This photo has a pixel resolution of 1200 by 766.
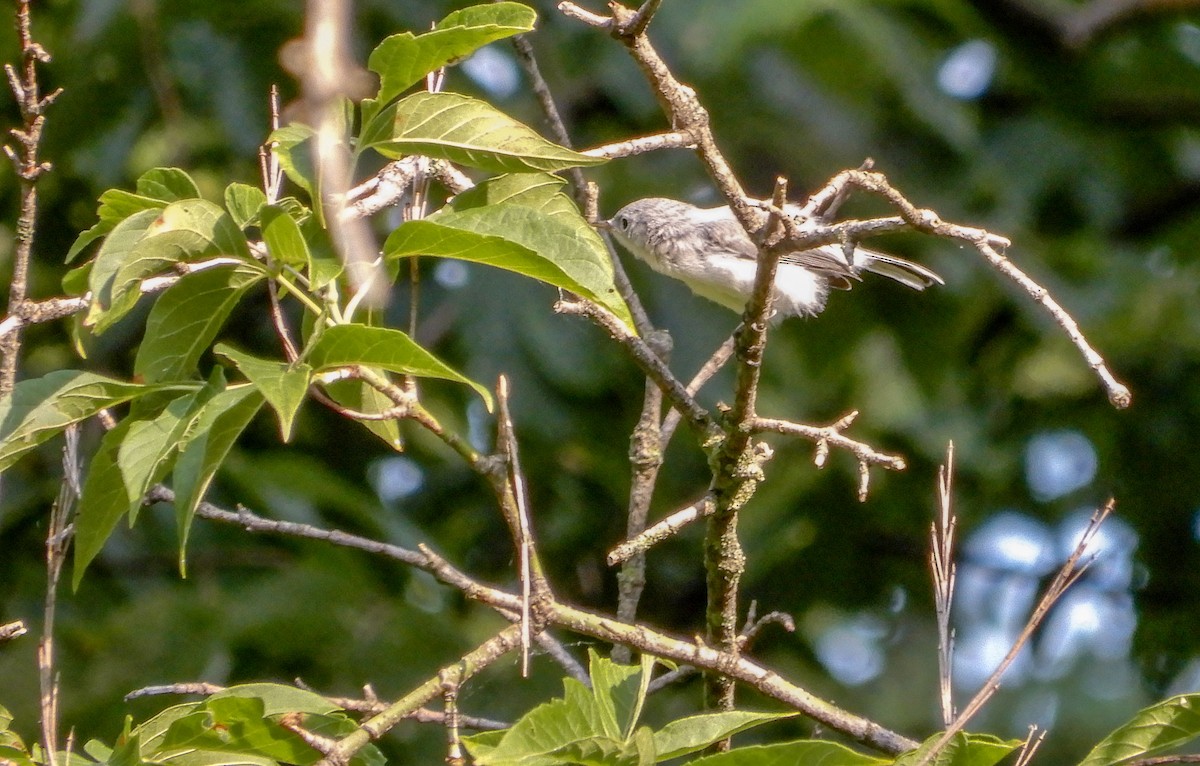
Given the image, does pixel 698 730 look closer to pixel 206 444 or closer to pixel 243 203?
pixel 206 444

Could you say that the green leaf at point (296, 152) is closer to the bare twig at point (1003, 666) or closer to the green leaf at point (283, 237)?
the green leaf at point (283, 237)

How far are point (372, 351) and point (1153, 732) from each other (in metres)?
1.05

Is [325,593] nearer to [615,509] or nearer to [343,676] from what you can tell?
[343,676]

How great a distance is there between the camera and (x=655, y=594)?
6.03 meters

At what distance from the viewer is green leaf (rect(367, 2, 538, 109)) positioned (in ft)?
5.27

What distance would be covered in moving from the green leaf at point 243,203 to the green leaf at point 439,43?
0.65ft

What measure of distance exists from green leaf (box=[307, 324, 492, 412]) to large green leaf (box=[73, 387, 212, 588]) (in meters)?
0.16

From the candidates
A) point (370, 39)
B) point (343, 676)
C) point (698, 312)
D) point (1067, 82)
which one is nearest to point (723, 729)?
point (343, 676)

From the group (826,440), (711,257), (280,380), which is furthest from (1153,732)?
(711,257)

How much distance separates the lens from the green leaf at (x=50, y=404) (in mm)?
1573

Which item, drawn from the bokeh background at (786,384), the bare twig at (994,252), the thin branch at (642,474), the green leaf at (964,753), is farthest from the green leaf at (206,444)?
the bokeh background at (786,384)

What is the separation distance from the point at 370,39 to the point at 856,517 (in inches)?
119

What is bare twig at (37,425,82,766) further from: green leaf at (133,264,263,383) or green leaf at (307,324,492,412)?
green leaf at (307,324,492,412)

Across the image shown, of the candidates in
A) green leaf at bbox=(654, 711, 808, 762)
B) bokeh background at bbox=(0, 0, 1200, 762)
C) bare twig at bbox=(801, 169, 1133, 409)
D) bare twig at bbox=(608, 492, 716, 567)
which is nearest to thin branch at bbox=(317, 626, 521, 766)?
bare twig at bbox=(608, 492, 716, 567)
